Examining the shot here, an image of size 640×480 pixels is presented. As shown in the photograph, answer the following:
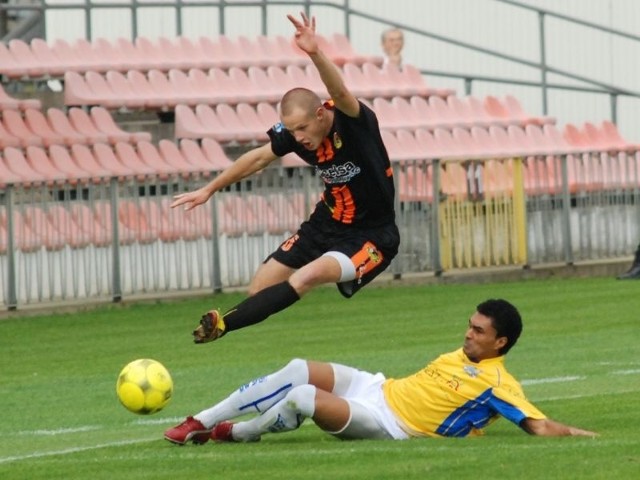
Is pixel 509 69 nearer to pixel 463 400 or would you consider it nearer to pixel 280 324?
pixel 280 324

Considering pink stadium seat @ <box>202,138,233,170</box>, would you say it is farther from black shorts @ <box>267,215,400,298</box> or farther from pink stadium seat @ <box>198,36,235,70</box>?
black shorts @ <box>267,215,400,298</box>

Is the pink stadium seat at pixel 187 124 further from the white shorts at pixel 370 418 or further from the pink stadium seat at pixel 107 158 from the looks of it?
the white shorts at pixel 370 418

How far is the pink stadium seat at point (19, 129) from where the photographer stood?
2258 centimetres

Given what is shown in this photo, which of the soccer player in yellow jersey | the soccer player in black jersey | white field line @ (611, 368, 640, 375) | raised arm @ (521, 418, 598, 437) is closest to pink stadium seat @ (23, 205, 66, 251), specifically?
white field line @ (611, 368, 640, 375)

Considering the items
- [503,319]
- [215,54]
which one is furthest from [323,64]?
[215,54]

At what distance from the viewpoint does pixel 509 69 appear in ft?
94.6

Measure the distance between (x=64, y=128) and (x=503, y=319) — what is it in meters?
13.9

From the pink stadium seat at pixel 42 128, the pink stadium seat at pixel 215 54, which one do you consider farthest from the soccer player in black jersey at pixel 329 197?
the pink stadium seat at pixel 215 54

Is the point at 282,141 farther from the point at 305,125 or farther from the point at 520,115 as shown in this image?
the point at 520,115

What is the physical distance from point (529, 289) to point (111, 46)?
7.34m

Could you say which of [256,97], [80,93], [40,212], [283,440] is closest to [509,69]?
[256,97]

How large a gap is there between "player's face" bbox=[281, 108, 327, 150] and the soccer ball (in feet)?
5.50

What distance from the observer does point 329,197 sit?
39.0 feet

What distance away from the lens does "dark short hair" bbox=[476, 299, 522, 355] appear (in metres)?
10.1
